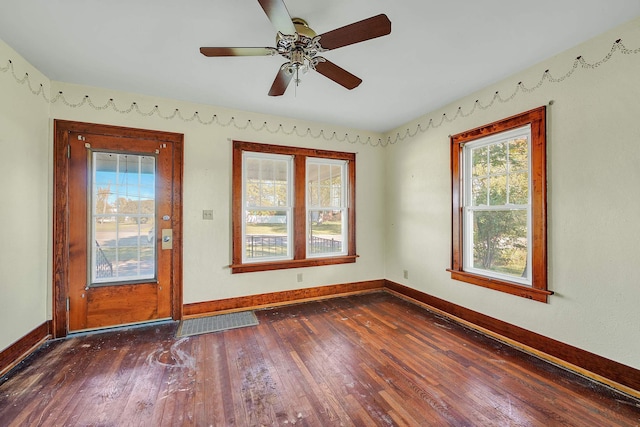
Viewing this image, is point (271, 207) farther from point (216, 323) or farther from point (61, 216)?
point (61, 216)

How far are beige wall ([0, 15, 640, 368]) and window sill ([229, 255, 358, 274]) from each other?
0.09m

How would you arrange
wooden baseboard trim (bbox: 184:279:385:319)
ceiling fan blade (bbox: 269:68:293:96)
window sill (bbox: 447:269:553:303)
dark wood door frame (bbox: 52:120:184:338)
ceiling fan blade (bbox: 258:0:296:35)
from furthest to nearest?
wooden baseboard trim (bbox: 184:279:385:319), dark wood door frame (bbox: 52:120:184:338), window sill (bbox: 447:269:553:303), ceiling fan blade (bbox: 269:68:293:96), ceiling fan blade (bbox: 258:0:296:35)

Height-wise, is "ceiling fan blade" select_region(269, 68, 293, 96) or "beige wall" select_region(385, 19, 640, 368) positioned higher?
"ceiling fan blade" select_region(269, 68, 293, 96)

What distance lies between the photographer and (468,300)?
10.2 feet

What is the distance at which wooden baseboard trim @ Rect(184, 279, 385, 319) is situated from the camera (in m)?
3.33

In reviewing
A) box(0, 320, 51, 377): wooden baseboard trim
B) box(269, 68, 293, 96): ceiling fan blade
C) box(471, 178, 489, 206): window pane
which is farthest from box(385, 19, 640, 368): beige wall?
box(0, 320, 51, 377): wooden baseboard trim

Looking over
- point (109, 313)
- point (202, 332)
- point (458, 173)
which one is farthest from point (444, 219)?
point (109, 313)

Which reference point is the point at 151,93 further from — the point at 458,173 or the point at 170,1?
the point at 458,173

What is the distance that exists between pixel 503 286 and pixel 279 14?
3.06 meters

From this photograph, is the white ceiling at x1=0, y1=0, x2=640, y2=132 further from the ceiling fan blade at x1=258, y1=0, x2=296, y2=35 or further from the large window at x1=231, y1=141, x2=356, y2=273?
the large window at x1=231, y1=141, x2=356, y2=273

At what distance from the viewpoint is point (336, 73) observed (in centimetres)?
211

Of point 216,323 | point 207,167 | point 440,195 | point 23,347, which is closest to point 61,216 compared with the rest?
point 23,347

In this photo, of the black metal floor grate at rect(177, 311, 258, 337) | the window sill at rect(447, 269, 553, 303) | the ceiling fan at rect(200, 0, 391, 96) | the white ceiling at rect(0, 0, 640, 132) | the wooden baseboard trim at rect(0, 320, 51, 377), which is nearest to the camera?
the ceiling fan at rect(200, 0, 391, 96)

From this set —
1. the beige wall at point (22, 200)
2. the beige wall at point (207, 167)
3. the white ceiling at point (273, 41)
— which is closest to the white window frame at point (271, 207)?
the beige wall at point (207, 167)
